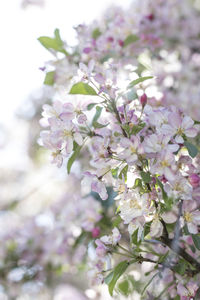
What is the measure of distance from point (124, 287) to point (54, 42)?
695 millimetres

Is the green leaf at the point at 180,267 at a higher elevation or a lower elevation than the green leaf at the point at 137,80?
lower

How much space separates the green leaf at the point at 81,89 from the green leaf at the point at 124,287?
45 cm

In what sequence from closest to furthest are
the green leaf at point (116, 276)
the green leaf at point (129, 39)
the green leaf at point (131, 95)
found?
the green leaf at point (116, 276), the green leaf at point (131, 95), the green leaf at point (129, 39)

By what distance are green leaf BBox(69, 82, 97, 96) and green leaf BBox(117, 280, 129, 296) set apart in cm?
45

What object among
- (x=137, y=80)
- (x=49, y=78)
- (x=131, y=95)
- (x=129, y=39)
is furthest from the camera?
(x=129, y=39)

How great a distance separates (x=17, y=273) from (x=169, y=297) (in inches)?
37.1

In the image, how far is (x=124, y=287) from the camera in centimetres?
89

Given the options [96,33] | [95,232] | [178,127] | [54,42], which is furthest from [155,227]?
[96,33]

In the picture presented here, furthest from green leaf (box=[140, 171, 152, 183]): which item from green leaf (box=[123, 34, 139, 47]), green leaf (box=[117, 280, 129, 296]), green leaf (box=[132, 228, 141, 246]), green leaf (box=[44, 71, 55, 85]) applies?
green leaf (box=[123, 34, 139, 47])

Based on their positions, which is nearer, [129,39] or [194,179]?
[194,179]

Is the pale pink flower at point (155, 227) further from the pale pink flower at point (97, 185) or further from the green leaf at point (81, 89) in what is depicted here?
the green leaf at point (81, 89)

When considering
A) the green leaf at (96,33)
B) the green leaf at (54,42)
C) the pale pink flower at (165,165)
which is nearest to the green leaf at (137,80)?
the pale pink flower at (165,165)

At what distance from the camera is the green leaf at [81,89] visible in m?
0.70

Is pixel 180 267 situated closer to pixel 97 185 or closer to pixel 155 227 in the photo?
pixel 155 227
